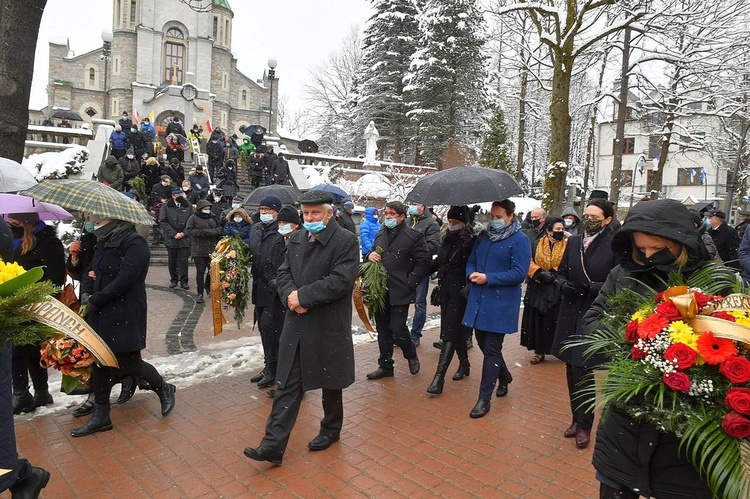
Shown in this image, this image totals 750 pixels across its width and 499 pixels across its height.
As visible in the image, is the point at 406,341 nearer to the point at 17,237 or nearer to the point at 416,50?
the point at 17,237

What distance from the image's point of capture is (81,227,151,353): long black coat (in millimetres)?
4648

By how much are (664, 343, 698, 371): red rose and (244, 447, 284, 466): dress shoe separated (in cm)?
298

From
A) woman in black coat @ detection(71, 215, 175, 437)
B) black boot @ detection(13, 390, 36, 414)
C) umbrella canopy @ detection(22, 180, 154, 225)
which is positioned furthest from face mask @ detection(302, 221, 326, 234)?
black boot @ detection(13, 390, 36, 414)

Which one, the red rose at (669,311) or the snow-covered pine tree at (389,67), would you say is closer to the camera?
the red rose at (669,311)

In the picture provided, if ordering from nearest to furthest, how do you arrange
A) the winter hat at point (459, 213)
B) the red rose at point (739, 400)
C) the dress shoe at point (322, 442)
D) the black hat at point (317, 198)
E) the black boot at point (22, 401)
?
the red rose at point (739, 400) < the black hat at point (317, 198) < the dress shoe at point (322, 442) < the black boot at point (22, 401) < the winter hat at point (459, 213)

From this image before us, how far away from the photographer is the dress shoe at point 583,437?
4438 mm

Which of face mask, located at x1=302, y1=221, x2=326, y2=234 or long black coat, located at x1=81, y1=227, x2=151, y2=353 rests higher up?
face mask, located at x1=302, y1=221, x2=326, y2=234

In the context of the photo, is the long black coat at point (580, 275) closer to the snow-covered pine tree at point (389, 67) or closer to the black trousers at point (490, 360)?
the black trousers at point (490, 360)

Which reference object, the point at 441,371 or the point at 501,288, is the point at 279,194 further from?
the point at 501,288

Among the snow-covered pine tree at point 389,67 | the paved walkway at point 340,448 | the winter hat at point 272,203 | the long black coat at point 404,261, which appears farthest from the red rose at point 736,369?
the snow-covered pine tree at point 389,67

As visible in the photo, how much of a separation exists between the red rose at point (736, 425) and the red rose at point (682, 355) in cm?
21

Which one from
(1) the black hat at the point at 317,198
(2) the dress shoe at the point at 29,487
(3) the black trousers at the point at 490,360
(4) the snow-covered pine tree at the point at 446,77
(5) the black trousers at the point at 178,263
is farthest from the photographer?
(4) the snow-covered pine tree at the point at 446,77

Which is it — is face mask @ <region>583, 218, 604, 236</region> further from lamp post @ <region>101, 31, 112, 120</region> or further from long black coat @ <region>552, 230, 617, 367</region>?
lamp post @ <region>101, 31, 112, 120</region>

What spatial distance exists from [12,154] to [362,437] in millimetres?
5010
